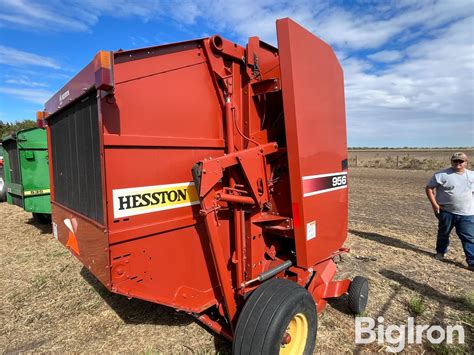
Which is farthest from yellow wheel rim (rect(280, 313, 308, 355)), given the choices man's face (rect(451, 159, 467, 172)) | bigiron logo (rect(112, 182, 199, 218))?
man's face (rect(451, 159, 467, 172))

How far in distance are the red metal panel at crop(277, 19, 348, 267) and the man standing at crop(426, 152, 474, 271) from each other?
2.95 metres

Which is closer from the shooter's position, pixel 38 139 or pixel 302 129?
pixel 302 129

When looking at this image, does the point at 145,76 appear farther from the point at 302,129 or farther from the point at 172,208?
the point at 302,129

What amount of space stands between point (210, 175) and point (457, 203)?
4630 mm

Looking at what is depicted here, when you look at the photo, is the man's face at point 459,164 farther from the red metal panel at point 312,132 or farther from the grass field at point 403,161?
the grass field at point 403,161

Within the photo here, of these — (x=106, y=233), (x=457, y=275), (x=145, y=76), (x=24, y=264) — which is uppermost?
(x=145, y=76)

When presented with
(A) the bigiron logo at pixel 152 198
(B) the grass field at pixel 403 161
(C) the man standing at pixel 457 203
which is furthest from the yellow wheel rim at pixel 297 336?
(B) the grass field at pixel 403 161

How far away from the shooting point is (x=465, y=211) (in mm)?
4844

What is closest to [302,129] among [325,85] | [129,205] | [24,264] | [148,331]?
[325,85]

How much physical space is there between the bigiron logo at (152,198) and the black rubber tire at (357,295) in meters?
2.03

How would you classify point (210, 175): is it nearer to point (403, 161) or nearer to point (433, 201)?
point (433, 201)

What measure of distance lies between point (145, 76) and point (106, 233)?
110cm

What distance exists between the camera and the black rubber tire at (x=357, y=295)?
10.6ft

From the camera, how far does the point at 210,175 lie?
7.14 ft
